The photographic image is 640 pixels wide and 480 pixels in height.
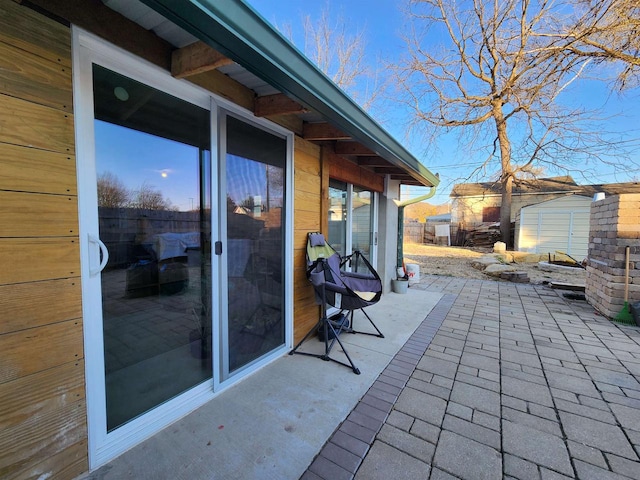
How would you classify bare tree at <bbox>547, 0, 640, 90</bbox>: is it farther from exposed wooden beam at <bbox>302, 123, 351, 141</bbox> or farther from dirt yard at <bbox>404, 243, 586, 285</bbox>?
exposed wooden beam at <bbox>302, 123, 351, 141</bbox>

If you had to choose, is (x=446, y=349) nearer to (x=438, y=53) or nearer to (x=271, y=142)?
(x=271, y=142)

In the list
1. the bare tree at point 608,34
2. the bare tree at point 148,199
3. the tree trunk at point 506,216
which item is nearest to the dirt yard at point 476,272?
the tree trunk at point 506,216

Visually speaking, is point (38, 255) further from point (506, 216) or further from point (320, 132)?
point (506, 216)

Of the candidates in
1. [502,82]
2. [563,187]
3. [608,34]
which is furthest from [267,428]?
[563,187]

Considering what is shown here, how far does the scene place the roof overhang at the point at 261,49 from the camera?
903 mm

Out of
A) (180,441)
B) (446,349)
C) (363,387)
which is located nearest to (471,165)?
(446,349)

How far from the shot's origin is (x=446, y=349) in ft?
9.10

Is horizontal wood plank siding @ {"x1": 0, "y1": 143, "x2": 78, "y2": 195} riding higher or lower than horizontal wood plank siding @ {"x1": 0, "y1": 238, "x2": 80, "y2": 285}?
higher

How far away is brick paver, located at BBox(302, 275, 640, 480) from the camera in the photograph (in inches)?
55.9

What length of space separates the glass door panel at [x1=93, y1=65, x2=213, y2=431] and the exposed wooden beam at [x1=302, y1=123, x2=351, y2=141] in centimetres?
101

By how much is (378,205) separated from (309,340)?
2.78 metres

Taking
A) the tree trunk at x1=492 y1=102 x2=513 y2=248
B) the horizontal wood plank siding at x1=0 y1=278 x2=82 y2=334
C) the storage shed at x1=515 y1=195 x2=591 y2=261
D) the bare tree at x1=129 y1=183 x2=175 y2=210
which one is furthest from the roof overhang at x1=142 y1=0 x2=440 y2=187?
the storage shed at x1=515 y1=195 x2=591 y2=261

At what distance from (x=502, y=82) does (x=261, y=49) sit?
1152cm

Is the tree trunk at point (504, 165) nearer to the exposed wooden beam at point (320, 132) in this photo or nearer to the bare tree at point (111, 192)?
the exposed wooden beam at point (320, 132)
